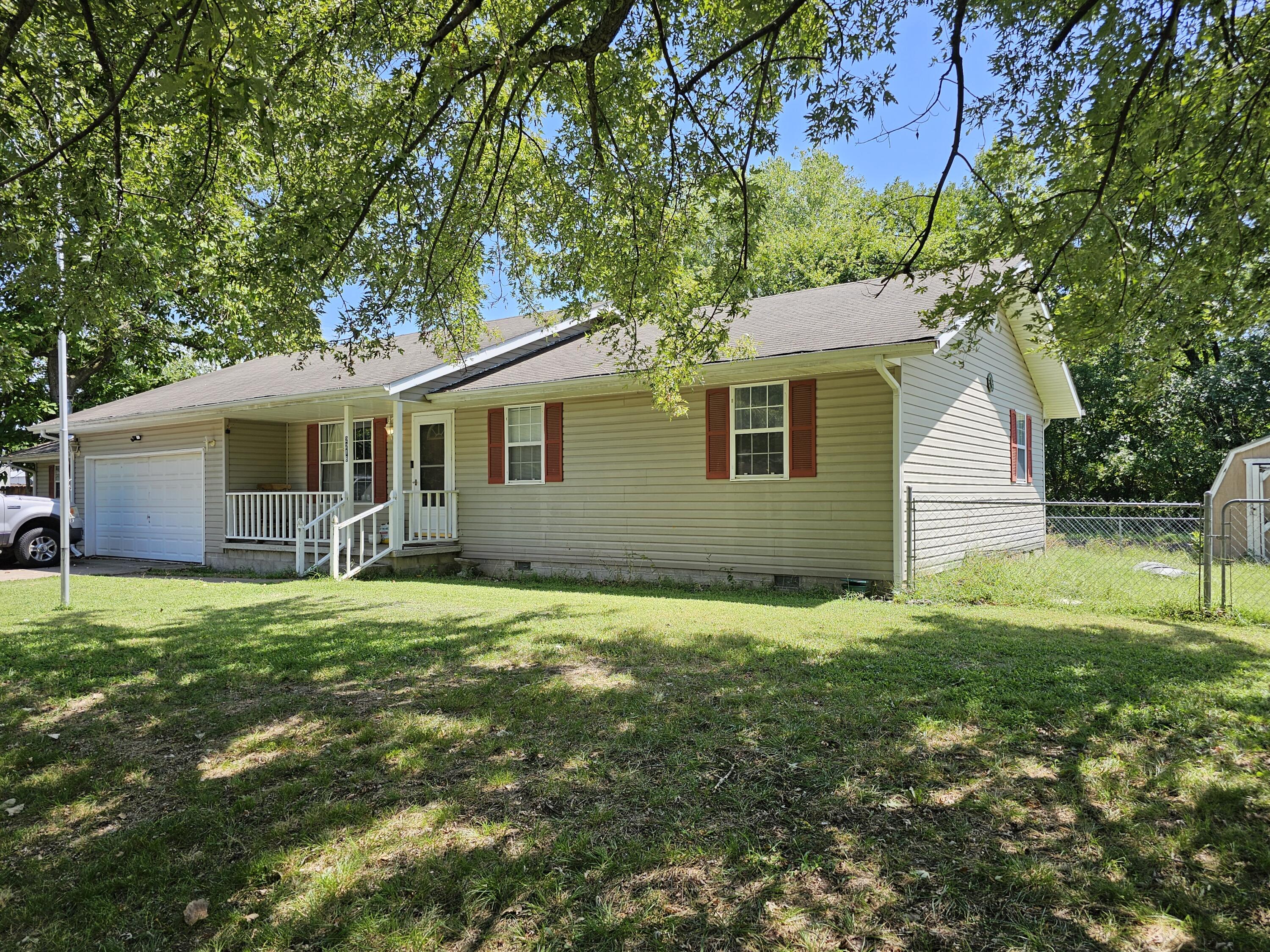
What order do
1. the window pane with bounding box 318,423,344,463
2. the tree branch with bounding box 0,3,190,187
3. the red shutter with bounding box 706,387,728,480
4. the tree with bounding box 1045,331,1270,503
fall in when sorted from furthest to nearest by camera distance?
the tree with bounding box 1045,331,1270,503, the window pane with bounding box 318,423,344,463, the red shutter with bounding box 706,387,728,480, the tree branch with bounding box 0,3,190,187

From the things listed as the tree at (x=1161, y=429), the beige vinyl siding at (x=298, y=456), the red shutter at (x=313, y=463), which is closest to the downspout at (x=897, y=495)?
the red shutter at (x=313, y=463)

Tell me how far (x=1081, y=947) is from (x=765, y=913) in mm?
948

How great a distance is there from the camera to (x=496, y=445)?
488 inches

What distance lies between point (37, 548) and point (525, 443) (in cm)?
1002

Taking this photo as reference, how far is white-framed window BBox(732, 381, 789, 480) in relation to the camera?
988 cm

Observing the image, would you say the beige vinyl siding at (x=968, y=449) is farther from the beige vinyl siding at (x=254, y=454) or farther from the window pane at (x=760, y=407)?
the beige vinyl siding at (x=254, y=454)

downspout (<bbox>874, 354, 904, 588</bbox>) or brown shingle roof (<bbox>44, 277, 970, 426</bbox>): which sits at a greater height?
brown shingle roof (<bbox>44, 277, 970, 426</bbox>)

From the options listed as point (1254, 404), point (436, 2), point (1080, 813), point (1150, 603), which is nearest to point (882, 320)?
point (1150, 603)

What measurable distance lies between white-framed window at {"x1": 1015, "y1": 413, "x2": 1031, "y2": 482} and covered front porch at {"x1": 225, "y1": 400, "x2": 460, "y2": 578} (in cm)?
1039

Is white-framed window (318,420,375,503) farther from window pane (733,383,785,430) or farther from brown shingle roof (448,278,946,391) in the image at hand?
window pane (733,383,785,430)

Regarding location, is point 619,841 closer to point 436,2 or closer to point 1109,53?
point 1109,53

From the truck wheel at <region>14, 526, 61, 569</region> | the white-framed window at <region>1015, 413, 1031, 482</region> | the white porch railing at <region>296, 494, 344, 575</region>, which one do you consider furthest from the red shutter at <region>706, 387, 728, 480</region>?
the truck wheel at <region>14, 526, 61, 569</region>

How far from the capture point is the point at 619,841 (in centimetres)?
289

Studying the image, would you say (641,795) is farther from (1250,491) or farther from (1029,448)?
(1250,491)
